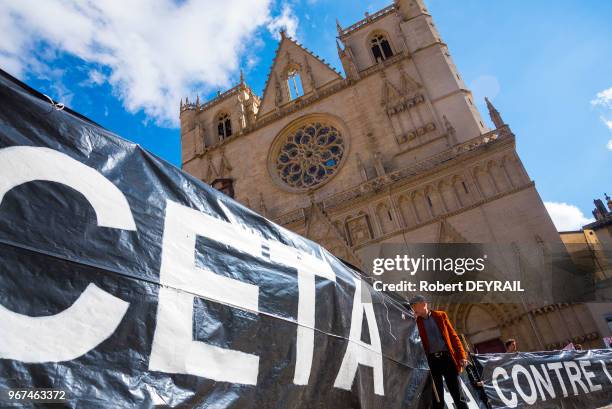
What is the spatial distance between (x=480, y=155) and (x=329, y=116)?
26.5 feet

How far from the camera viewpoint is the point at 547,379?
235 inches

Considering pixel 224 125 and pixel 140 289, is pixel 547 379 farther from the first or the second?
pixel 224 125

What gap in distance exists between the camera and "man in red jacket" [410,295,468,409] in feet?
13.4

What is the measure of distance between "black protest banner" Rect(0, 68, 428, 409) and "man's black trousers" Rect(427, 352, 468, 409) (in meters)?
1.27

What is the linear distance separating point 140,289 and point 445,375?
343 cm

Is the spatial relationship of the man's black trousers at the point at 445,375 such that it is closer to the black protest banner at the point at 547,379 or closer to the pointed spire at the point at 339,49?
the black protest banner at the point at 547,379

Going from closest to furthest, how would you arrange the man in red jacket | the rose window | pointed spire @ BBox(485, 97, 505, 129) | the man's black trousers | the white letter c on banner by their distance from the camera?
the white letter c on banner
the man's black trousers
the man in red jacket
pointed spire @ BBox(485, 97, 505, 129)
the rose window

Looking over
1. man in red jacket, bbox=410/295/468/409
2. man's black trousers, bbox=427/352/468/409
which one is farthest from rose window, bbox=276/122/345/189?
man's black trousers, bbox=427/352/468/409

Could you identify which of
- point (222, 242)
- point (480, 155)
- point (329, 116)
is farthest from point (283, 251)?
point (329, 116)

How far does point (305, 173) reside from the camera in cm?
2012

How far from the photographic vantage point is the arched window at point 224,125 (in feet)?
81.4

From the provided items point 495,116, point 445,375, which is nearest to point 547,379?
point 445,375

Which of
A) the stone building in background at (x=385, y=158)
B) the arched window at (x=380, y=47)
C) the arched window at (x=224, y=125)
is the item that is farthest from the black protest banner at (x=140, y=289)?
the arched window at (x=224, y=125)

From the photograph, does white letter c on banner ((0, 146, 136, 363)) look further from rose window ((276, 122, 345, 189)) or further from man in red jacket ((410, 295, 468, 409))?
rose window ((276, 122, 345, 189))
